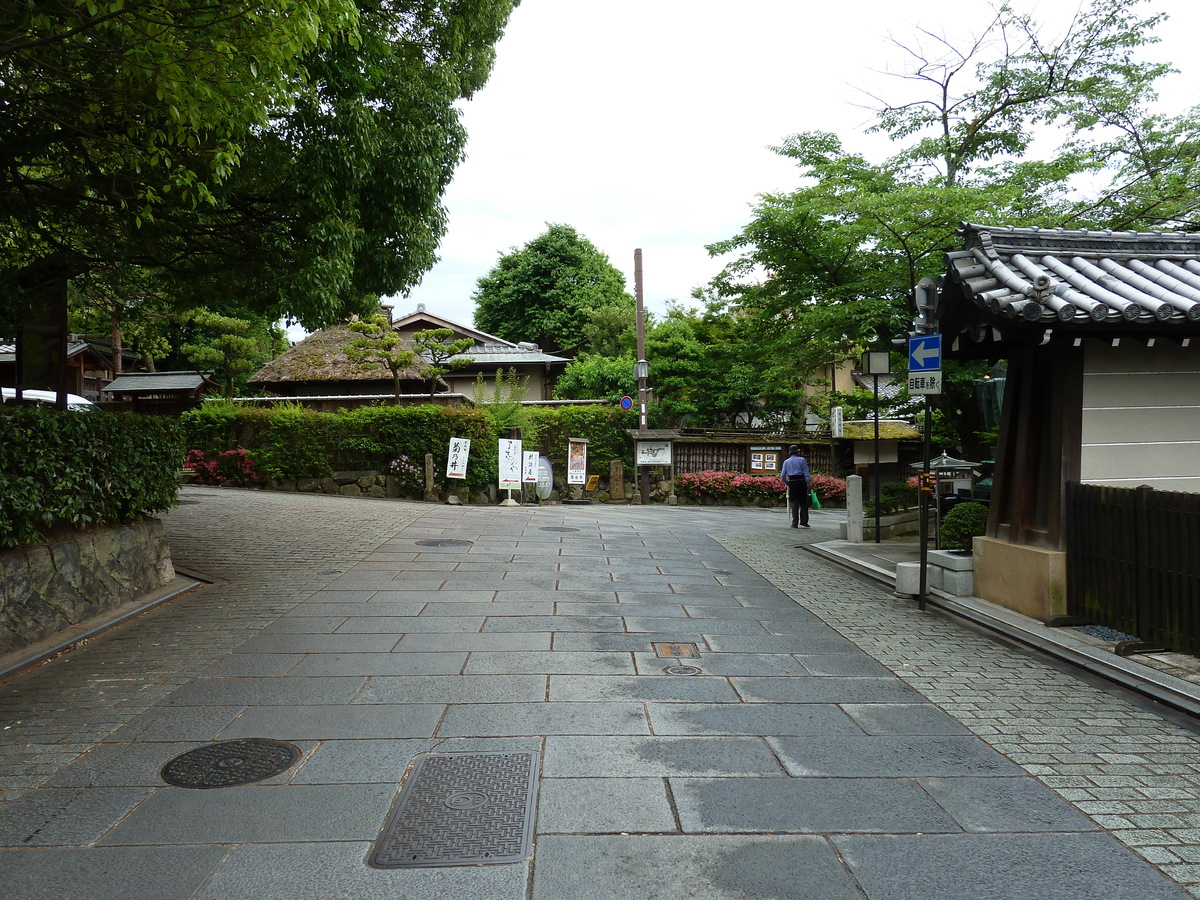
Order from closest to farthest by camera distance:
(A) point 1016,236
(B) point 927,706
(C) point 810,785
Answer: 1. (C) point 810,785
2. (B) point 927,706
3. (A) point 1016,236

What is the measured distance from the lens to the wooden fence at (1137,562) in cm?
611

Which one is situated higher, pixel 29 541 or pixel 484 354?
pixel 484 354

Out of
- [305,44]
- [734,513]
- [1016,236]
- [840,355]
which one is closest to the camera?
[305,44]

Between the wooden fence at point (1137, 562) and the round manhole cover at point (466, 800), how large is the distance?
5508mm

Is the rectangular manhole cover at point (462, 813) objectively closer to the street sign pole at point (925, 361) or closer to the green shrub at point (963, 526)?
the street sign pole at point (925, 361)

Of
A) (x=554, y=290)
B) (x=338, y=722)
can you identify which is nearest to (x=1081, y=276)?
(x=338, y=722)

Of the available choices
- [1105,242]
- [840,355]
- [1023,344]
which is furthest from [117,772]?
[840,355]

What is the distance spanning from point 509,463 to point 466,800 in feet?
52.3

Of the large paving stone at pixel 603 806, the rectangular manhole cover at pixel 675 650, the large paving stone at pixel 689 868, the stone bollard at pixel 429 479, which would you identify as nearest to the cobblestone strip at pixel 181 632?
the large paving stone at pixel 603 806

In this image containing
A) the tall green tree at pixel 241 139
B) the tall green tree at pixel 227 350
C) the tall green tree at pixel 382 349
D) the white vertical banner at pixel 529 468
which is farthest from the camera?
the tall green tree at pixel 227 350

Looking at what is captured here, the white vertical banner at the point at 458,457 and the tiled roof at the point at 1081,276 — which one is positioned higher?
the tiled roof at the point at 1081,276

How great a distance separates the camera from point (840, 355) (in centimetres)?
1599

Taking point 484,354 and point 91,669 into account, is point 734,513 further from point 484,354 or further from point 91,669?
point 91,669

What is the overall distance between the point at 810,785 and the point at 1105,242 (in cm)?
730
